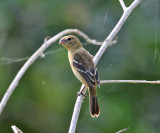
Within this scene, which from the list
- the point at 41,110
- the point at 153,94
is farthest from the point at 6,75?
the point at 153,94

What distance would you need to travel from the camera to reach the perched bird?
409 cm

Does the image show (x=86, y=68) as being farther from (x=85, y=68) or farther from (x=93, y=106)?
(x=93, y=106)

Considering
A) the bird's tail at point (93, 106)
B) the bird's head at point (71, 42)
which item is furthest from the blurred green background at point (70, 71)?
the bird's tail at point (93, 106)

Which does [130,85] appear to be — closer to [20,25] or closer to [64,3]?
[64,3]

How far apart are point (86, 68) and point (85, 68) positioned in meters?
0.02

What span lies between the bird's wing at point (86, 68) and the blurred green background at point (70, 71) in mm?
1546

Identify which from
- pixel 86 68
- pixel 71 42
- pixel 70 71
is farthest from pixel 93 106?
pixel 70 71

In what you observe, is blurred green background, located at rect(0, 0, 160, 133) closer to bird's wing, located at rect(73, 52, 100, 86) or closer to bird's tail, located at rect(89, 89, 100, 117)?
bird's wing, located at rect(73, 52, 100, 86)

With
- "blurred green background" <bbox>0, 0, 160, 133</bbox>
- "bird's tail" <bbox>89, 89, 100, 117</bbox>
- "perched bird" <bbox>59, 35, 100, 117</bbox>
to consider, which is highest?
"perched bird" <bbox>59, 35, 100, 117</bbox>

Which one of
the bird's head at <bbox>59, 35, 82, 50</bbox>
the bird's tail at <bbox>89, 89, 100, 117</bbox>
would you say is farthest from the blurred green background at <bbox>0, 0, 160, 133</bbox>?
the bird's tail at <bbox>89, 89, 100, 117</bbox>

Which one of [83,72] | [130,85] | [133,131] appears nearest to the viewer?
[83,72]

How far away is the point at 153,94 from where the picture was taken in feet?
21.0

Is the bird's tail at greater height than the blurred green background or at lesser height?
greater

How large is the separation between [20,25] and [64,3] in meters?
0.90
